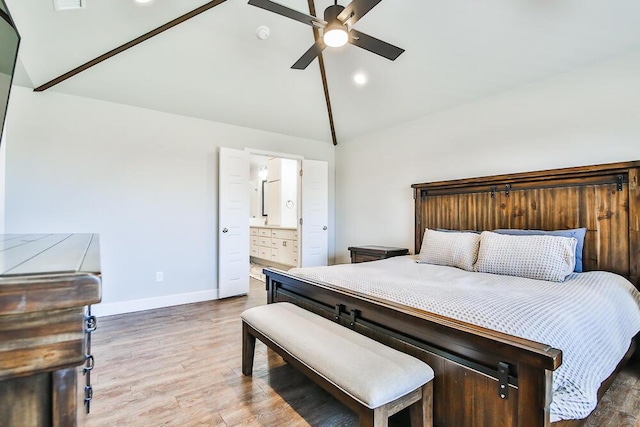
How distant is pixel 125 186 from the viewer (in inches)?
150

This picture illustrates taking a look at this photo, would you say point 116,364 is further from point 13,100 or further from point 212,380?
Answer: point 13,100

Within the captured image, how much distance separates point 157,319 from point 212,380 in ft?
5.48

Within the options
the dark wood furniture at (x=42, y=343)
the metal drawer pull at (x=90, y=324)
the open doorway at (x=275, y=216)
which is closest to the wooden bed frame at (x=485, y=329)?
the metal drawer pull at (x=90, y=324)

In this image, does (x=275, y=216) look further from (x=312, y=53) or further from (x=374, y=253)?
(x=312, y=53)

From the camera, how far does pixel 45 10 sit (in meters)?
2.66

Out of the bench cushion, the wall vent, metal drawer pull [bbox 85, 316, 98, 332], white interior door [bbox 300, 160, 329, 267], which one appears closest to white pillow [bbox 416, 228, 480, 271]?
the bench cushion

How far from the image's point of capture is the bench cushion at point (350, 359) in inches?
52.0

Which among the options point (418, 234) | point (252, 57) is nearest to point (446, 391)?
point (418, 234)

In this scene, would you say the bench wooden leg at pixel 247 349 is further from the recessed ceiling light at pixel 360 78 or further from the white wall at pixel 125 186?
the recessed ceiling light at pixel 360 78

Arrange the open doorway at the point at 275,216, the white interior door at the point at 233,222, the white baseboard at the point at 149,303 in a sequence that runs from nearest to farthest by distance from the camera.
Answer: the white baseboard at the point at 149,303
the white interior door at the point at 233,222
the open doorway at the point at 275,216

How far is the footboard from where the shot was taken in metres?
1.21

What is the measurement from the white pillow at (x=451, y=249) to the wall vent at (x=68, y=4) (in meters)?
3.79

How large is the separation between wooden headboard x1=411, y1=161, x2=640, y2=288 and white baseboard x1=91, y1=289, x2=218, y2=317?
3.30 m

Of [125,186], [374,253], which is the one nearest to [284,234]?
[374,253]
